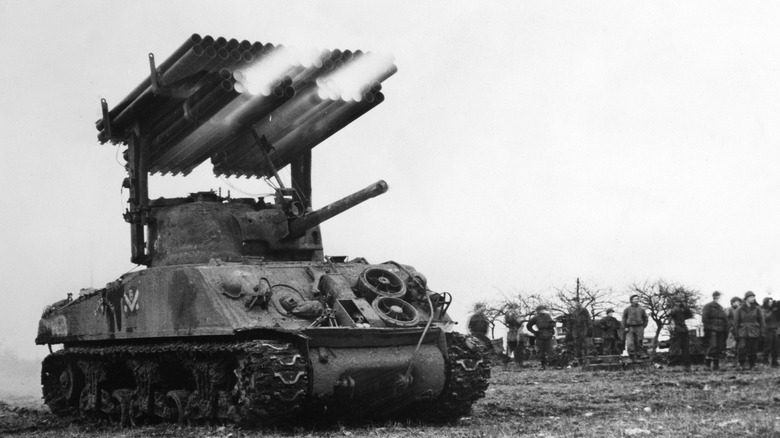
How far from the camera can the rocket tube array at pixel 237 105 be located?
51.1 ft

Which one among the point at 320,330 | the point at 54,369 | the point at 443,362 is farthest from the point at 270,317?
the point at 54,369

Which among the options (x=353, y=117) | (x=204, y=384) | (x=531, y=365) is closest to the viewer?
(x=204, y=384)

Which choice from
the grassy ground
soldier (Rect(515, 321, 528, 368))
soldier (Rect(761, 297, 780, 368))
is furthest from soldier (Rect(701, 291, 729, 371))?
soldier (Rect(515, 321, 528, 368))

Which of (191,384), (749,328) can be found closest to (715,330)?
(749,328)

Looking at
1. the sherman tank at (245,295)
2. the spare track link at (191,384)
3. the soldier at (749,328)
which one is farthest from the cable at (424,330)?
the soldier at (749,328)

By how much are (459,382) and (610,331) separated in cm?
1607

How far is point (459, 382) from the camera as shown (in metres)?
14.4

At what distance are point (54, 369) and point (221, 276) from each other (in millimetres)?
5599

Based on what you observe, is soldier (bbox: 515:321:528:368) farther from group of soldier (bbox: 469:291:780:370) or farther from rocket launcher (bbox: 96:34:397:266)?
rocket launcher (bbox: 96:34:397:266)

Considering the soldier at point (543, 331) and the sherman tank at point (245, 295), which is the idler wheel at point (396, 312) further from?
the soldier at point (543, 331)

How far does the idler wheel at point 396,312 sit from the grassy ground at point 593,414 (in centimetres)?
123

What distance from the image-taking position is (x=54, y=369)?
59.9 feet

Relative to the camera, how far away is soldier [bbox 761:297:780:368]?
83.2ft

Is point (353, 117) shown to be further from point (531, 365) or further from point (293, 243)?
point (531, 365)
